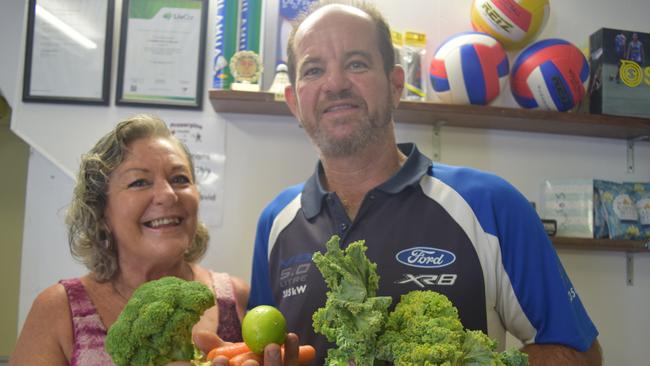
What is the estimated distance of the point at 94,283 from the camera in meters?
1.33

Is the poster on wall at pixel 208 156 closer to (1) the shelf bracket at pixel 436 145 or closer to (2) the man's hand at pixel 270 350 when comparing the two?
(1) the shelf bracket at pixel 436 145

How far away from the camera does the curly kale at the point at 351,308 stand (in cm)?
67

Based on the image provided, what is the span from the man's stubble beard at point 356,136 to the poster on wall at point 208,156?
32.9 inches

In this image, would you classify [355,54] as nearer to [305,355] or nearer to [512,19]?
[305,355]

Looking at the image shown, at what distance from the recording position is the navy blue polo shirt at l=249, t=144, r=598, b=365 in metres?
1.07

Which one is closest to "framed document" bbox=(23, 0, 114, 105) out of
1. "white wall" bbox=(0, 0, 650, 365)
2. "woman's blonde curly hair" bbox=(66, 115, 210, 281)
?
→ "white wall" bbox=(0, 0, 650, 365)

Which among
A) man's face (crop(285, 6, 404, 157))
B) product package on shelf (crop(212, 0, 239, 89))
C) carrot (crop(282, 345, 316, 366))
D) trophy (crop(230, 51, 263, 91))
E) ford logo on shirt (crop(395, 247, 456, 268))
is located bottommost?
carrot (crop(282, 345, 316, 366))

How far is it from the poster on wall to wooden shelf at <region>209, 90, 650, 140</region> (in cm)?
10

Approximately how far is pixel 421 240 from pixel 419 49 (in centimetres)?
108

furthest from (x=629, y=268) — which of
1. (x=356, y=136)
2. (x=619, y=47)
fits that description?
(x=356, y=136)

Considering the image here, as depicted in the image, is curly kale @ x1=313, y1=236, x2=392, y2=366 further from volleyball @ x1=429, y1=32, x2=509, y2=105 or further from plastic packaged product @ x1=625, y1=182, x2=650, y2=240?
plastic packaged product @ x1=625, y1=182, x2=650, y2=240

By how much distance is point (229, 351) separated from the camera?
91cm

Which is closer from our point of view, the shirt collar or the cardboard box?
the shirt collar

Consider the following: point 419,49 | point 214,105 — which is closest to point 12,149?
point 214,105
